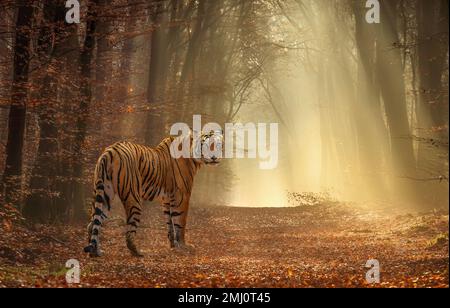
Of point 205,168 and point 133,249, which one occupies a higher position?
point 205,168

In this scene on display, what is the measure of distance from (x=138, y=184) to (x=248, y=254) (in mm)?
3439

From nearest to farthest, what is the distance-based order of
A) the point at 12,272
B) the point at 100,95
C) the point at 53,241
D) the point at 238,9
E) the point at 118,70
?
the point at 12,272
the point at 53,241
the point at 100,95
the point at 118,70
the point at 238,9

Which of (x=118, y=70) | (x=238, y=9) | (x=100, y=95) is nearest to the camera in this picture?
(x=100, y=95)

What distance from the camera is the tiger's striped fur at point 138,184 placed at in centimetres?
1217

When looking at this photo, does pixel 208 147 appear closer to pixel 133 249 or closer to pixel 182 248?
pixel 182 248

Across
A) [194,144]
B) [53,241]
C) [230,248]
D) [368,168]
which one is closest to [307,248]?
[230,248]

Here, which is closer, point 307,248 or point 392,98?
point 307,248

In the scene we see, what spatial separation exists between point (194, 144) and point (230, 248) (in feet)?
10.9

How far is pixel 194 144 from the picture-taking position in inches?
577

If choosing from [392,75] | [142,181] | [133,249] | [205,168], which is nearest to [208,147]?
[142,181]

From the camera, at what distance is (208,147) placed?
47.2 ft

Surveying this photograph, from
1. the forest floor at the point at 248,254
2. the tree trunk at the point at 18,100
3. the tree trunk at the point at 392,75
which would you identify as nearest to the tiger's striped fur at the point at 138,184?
the forest floor at the point at 248,254

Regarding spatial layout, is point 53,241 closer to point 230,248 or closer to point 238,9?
point 230,248

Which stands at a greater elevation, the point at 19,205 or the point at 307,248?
the point at 19,205
